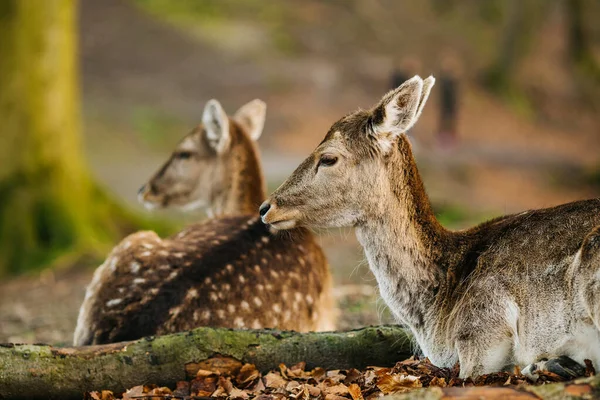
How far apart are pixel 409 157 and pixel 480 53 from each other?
2652cm

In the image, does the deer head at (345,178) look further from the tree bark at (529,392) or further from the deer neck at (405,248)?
the tree bark at (529,392)

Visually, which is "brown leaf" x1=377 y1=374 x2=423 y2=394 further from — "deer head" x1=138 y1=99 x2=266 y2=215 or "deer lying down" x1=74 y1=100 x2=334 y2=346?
"deer head" x1=138 y1=99 x2=266 y2=215

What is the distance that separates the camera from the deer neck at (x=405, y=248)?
4789 mm

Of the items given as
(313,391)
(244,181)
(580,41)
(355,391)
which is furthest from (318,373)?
(580,41)

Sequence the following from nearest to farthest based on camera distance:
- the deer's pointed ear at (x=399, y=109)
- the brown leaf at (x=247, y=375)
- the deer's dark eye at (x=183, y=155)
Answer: the deer's pointed ear at (x=399, y=109)
the brown leaf at (x=247, y=375)
the deer's dark eye at (x=183, y=155)

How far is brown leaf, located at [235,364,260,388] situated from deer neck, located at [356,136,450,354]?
2.67ft

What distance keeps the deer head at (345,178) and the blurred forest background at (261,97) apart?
239 centimetres

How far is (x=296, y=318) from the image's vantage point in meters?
5.93

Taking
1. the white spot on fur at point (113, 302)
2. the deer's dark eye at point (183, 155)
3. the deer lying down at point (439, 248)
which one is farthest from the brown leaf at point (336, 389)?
the deer's dark eye at point (183, 155)

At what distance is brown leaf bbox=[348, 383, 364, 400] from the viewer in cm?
438

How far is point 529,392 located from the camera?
141 inches

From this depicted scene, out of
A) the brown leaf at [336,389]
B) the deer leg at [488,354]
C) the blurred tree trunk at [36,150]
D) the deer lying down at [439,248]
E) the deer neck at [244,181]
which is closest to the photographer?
the deer lying down at [439,248]

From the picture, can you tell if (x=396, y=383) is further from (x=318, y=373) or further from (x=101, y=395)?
(x=101, y=395)

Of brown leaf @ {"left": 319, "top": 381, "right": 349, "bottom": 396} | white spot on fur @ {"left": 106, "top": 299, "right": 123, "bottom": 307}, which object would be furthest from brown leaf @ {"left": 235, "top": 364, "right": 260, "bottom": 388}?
white spot on fur @ {"left": 106, "top": 299, "right": 123, "bottom": 307}
